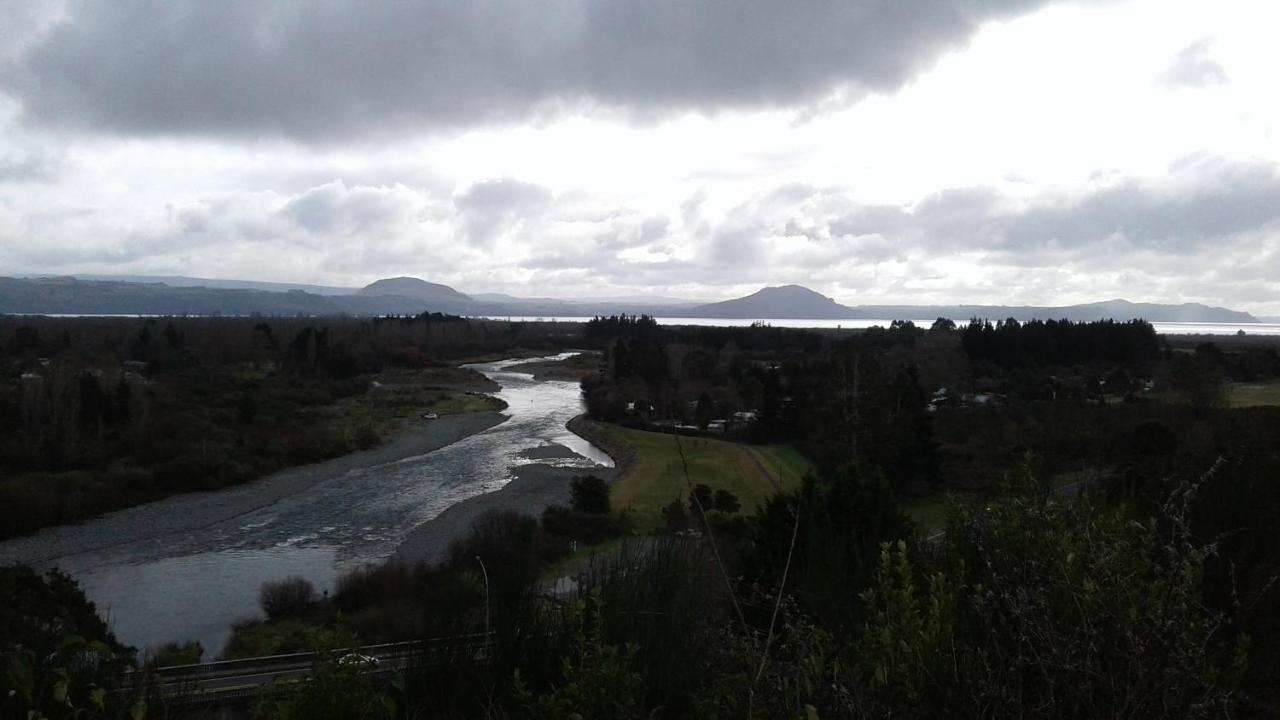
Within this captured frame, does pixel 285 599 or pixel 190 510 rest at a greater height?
pixel 285 599

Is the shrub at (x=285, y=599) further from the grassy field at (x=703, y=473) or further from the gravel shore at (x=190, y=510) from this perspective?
the grassy field at (x=703, y=473)

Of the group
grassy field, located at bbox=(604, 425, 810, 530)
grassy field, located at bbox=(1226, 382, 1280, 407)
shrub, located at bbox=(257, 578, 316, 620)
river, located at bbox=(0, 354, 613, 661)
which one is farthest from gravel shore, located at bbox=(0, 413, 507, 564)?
grassy field, located at bbox=(1226, 382, 1280, 407)

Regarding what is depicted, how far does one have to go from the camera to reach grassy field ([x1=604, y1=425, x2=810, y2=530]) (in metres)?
23.6

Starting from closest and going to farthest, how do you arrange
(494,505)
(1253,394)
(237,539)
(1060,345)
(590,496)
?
(237,539), (590,496), (494,505), (1253,394), (1060,345)

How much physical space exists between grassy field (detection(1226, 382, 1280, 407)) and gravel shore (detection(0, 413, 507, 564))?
1232 inches

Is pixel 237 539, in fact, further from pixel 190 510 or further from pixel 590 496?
pixel 590 496

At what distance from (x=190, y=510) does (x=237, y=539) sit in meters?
4.87

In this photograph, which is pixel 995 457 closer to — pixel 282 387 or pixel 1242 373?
pixel 1242 373

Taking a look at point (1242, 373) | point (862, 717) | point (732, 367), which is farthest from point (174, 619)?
point (1242, 373)

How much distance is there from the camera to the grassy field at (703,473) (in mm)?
23562

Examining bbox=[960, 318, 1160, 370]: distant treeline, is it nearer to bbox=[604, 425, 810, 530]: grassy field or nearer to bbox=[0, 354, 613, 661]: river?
bbox=[604, 425, 810, 530]: grassy field

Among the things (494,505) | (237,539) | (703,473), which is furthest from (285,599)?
(703,473)

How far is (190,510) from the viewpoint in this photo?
23.8m

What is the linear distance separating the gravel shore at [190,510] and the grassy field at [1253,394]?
31.3 metres
